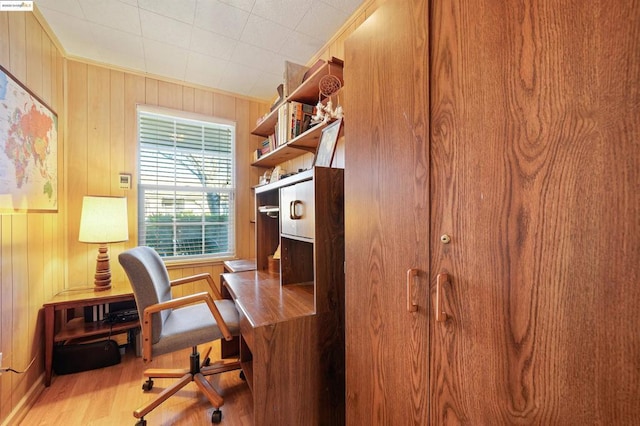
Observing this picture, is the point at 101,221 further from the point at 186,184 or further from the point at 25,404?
the point at 25,404

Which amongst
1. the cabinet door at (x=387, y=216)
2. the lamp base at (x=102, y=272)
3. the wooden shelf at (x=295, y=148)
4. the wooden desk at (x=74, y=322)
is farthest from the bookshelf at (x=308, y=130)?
the wooden desk at (x=74, y=322)

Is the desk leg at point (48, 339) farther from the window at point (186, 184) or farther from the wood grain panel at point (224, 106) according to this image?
the wood grain panel at point (224, 106)

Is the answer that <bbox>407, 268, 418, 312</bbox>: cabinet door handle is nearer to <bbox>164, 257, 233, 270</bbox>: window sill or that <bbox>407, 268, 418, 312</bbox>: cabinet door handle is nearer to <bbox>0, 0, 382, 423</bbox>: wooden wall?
<bbox>0, 0, 382, 423</bbox>: wooden wall

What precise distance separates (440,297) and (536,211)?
303 millimetres

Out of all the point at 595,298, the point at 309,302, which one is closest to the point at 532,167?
the point at 595,298

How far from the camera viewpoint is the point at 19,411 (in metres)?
1.53

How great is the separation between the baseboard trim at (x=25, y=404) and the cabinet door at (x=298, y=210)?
1.88 metres

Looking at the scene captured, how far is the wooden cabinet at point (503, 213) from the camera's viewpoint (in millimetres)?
442

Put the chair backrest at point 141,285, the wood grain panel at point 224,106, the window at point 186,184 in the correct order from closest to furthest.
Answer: the chair backrest at point 141,285
the window at point 186,184
the wood grain panel at point 224,106

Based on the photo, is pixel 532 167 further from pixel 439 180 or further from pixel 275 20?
pixel 275 20

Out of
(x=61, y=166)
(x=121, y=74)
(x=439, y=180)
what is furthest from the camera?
(x=121, y=74)

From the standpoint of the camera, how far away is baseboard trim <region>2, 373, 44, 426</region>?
1.46 meters

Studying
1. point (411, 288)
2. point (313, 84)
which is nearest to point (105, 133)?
point (313, 84)

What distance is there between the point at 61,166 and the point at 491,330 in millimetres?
3192
